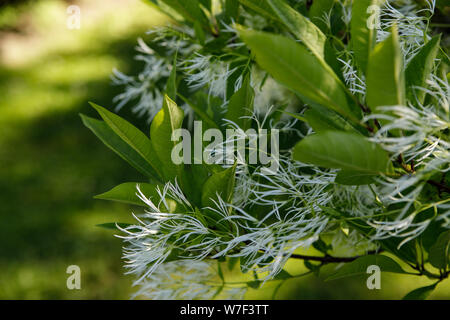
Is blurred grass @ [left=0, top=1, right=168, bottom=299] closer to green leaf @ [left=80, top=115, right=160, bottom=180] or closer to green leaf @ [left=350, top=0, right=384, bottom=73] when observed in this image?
green leaf @ [left=80, top=115, right=160, bottom=180]

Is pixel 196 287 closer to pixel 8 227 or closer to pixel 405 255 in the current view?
pixel 405 255

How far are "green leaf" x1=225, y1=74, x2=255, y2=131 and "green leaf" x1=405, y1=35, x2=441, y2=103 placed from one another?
0.18 m

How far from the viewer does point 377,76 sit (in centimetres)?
41

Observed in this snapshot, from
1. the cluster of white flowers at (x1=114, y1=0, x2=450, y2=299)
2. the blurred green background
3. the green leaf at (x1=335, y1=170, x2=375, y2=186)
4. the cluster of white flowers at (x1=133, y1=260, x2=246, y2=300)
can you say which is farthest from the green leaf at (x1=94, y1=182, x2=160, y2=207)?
the blurred green background

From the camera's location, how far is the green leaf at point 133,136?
0.58 metres

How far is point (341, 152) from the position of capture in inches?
16.8

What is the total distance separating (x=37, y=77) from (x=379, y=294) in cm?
198

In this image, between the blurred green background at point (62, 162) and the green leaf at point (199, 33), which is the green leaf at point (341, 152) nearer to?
the green leaf at point (199, 33)

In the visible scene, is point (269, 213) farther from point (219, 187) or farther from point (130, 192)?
point (130, 192)

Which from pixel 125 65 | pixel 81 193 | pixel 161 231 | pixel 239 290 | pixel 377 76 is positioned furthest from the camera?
pixel 125 65

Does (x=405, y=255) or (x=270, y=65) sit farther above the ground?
(x=270, y=65)

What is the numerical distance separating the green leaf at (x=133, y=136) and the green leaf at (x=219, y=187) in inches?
2.9

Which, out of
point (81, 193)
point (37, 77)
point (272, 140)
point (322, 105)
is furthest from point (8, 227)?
→ point (322, 105)

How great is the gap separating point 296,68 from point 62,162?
2038 millimetres
